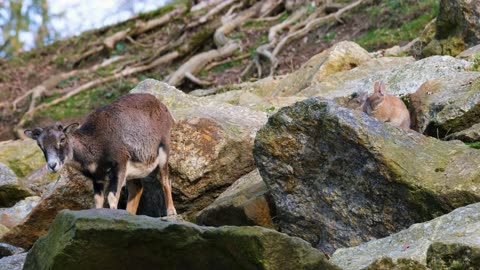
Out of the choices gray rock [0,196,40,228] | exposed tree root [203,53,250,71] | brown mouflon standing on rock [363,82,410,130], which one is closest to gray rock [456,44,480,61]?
brown mouflon standing on rock [363,82,410,130]

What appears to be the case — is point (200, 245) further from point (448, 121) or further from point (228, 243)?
point (448, 121)

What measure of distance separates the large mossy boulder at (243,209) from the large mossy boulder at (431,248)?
8.13 ft

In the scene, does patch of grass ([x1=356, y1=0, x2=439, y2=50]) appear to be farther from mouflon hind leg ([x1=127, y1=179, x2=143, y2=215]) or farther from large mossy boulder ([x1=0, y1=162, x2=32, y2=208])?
mouflon hind leg ([x1=127, y1=179, x2=143, y2=215])

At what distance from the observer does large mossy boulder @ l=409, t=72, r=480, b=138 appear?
12039 millimetres

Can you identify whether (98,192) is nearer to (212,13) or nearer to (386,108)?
(386,108)

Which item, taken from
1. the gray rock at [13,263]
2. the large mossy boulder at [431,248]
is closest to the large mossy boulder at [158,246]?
the large mossy boulder at [431,248]

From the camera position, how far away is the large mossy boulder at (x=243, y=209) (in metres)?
10.7

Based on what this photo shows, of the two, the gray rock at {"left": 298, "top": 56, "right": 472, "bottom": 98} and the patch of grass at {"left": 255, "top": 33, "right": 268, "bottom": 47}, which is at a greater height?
the patch of grass at {"left": 255, "top": 33, "right": 268, "bottom": 47}

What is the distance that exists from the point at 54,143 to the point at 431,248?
605 centimetres

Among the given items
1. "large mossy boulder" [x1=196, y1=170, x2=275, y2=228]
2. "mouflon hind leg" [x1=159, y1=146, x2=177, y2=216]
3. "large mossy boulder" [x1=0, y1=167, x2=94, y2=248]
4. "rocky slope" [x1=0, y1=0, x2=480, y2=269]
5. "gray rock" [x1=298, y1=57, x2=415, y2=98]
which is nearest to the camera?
"rocky slope" [x1=0, y1=0, x2=480, y2=269]

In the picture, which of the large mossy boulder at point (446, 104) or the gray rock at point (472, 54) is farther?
the gray rock at point (472, 54)

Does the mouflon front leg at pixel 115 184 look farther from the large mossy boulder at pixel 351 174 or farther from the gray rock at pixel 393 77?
the gray rock at pixel 393 77

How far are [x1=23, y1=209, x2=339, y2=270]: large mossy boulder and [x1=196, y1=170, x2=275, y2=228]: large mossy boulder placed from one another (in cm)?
287

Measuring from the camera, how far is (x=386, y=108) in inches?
499
